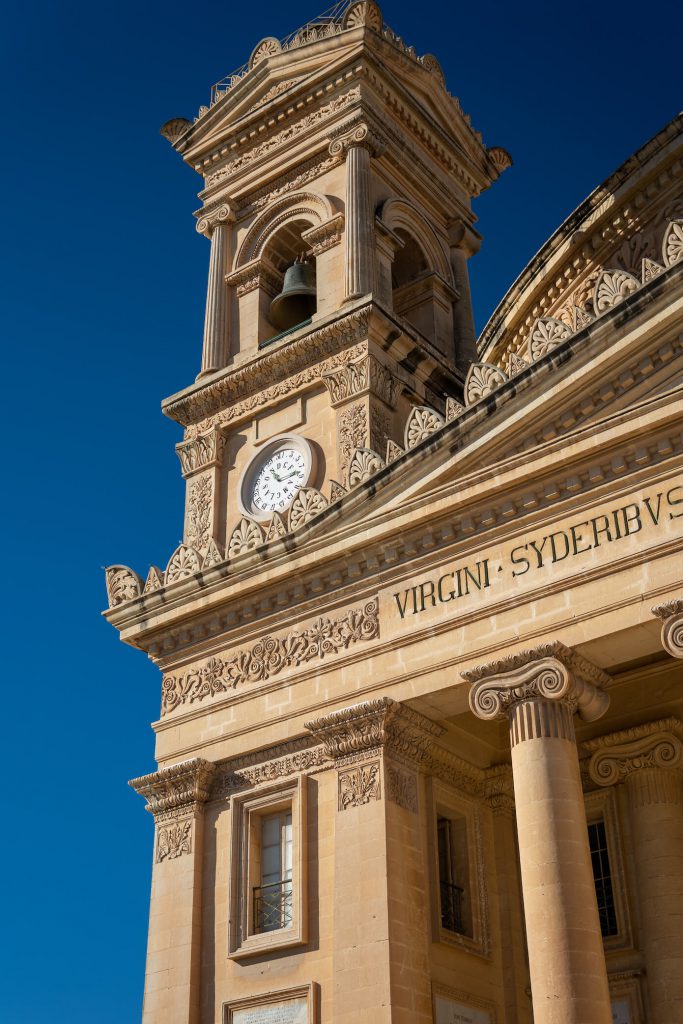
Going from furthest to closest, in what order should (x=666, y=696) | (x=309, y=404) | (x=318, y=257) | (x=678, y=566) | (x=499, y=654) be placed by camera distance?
(x=318, y=257)
(x=309, y=404)
(x=666, y=696)
(x=499, y=654)
(x=678, y=566)

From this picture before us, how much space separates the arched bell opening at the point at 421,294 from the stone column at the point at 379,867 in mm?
13149

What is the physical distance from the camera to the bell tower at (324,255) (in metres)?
27.2

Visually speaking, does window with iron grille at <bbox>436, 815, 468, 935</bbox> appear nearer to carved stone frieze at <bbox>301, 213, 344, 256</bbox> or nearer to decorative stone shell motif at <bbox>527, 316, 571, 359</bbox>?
decorative stone shell motif at <bbox>527, 316, 571, 359</bbox>

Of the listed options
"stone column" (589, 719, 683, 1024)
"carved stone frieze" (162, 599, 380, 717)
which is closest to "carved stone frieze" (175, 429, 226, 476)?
"carved stone frieze" (162, 599, 380, 717)

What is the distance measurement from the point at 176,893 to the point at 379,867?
4096mm

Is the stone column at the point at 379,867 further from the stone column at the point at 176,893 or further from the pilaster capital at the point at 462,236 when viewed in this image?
the pilaster capital at the point at 462,236

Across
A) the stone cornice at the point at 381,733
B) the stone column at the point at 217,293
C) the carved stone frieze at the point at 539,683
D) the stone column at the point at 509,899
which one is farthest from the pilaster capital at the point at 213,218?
the carved stone frieze at the point at 539,683

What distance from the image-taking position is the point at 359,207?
95.8ft

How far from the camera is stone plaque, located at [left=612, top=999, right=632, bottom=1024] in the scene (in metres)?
19.3

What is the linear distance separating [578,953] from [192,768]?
7505 millimetres

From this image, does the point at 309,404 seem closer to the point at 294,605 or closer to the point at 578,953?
the point at 294,605

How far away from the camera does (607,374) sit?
61.7 ft

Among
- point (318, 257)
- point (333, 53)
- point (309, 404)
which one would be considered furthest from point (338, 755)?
point (333, 53)

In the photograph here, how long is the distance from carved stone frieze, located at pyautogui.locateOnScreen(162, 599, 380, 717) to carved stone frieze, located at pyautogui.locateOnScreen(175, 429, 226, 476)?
22.6ft
